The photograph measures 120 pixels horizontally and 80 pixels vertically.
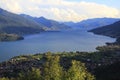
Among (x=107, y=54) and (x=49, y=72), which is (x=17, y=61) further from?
(x=49, y=72)

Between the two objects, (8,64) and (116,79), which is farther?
(8,64)

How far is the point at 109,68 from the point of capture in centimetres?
11425

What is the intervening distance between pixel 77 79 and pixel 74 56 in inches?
5009

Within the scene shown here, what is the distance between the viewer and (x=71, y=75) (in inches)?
2047

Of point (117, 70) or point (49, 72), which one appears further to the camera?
point (117, 70)

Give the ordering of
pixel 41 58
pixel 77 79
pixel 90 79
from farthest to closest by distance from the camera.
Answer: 1. pixel 41 58
2. pixel 90 79
3. pixel 77 79

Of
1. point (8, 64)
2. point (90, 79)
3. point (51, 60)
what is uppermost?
point (51, 60)

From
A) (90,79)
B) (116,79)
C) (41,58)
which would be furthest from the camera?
(41,58)

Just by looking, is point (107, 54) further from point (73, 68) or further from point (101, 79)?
point (73, 68)

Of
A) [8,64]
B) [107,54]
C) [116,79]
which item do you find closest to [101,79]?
[116,79]

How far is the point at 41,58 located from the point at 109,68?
2671 inches

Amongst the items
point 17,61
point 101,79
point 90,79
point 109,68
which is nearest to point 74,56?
point 17,61

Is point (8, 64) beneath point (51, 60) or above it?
beneath

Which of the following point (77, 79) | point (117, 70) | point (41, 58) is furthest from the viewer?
point (41, 58)
